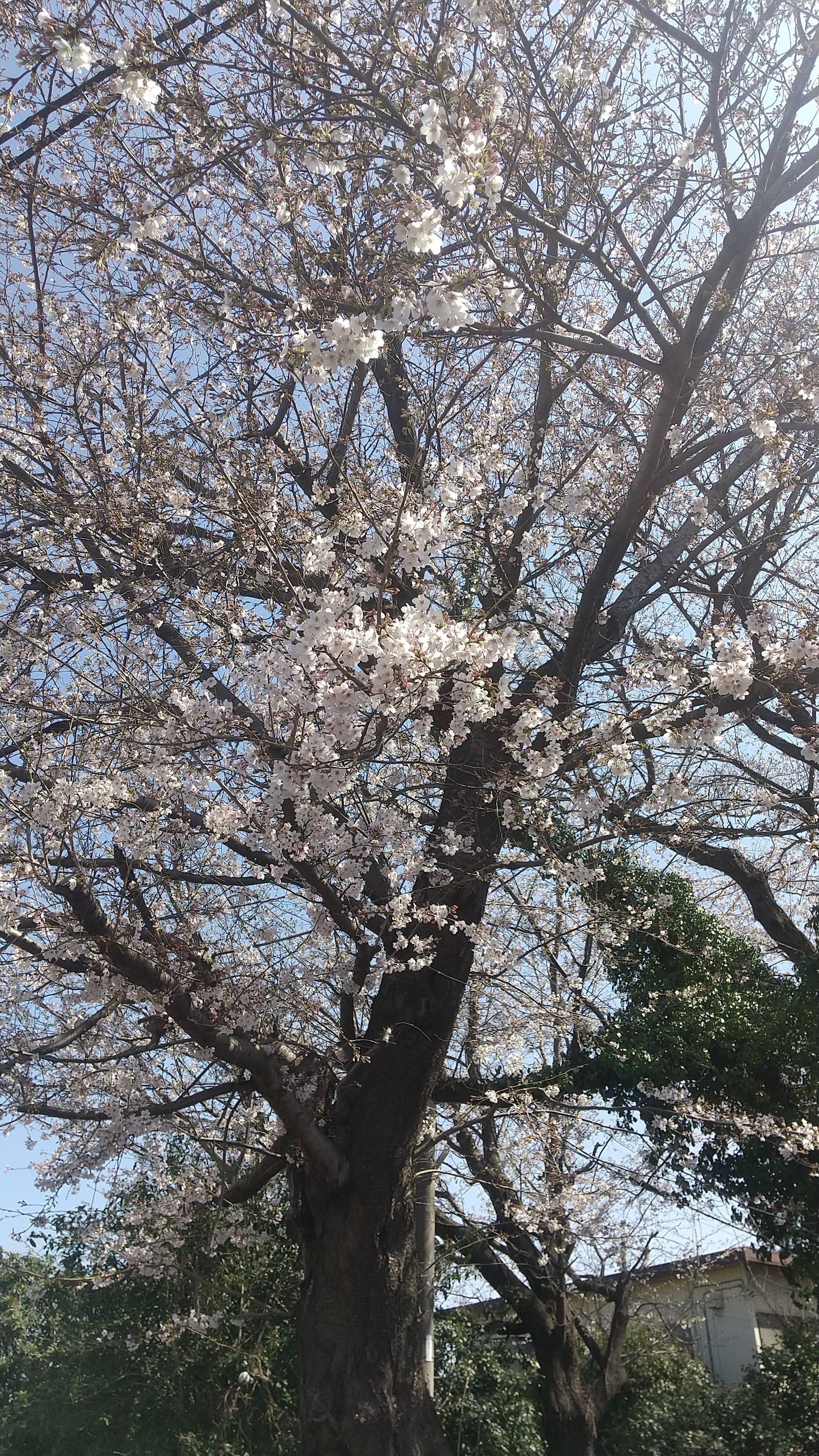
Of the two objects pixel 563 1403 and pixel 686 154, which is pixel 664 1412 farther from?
pixel 686 154

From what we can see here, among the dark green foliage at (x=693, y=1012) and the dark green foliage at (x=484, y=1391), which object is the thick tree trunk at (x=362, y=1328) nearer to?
the dark green foliage at (x=693, y=1012)

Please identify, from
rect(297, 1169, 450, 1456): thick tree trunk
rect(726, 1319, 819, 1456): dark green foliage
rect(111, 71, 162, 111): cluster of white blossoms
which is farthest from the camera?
rect(726, 1319, 819, 1456): dark green foliage

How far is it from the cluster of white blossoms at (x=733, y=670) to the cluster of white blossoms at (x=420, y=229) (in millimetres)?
1649

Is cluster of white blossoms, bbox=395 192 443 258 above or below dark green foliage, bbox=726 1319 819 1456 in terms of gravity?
above

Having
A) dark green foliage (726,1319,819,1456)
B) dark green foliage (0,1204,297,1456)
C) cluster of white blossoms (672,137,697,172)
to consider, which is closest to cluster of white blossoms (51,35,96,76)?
cluster of white blossoms (672,137,697,172)

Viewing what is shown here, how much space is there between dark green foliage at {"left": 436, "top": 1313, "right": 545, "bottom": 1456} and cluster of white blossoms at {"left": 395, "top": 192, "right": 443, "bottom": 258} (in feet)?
24.9

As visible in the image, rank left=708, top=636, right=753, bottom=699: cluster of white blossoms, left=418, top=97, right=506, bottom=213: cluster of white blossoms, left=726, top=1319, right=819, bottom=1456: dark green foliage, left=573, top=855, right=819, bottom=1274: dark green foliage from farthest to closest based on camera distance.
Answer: left=726, top=1319, right=819, bottom=1456: dark green foliage, left=573, top=855, right=819, bottom=1274: dark green foliage, left=708, top=636, right=753, bottom=699: cluster of white blossoms, left=418, top=97, right=506, bottom=213: cluster of white blossoms

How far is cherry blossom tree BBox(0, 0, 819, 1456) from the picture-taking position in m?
3.30

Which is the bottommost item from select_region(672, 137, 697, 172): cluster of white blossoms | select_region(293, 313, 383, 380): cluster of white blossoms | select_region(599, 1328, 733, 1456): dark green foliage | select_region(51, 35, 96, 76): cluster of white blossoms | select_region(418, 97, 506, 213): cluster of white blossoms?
select_region(599, 1328, 733, 1456): dark green foliage

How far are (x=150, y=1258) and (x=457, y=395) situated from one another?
548 centimetres

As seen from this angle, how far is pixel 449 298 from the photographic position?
2557mm

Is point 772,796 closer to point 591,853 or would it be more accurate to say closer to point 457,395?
point 591,853

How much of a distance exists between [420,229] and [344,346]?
38cm

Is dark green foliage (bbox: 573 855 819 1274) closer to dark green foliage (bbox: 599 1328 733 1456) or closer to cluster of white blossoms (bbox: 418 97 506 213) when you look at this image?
dark green foliage (bbox: 599 1328 733 1456)
